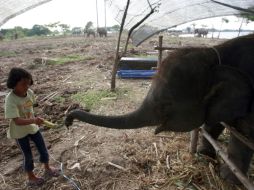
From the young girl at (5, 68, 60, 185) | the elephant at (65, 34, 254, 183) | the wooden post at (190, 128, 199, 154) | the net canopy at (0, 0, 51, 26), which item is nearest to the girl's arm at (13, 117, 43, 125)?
the young girl at (5, 68, 60, 185)

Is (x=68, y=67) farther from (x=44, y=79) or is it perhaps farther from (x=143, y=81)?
Answer: (x=143, y=81)

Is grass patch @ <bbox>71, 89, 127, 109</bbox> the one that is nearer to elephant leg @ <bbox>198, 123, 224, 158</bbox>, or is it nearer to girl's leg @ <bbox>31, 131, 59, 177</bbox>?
girl's leg @ <bbox>31, 131, 59, 177</bbox>

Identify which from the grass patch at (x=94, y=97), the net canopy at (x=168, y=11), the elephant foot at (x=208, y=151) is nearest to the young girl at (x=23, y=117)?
the elephant foot at (x=208, y=151)

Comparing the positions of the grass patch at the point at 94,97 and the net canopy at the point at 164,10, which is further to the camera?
the grass patch at the point at 94,97

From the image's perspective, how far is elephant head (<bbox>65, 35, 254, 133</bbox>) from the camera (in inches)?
111

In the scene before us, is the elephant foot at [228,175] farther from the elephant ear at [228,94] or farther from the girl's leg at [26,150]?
the girl's leg at [26,150]

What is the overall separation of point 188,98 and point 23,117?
194 cm

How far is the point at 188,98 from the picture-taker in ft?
9.71

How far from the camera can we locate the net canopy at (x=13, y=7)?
11.5 feet

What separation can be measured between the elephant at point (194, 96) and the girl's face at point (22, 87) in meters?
0.86

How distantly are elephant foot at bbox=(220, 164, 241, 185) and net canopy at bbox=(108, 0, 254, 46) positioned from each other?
2.33 meters

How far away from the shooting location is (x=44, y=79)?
33.8ft

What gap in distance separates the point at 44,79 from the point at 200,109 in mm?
8070

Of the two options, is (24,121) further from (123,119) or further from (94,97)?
(94,97)
